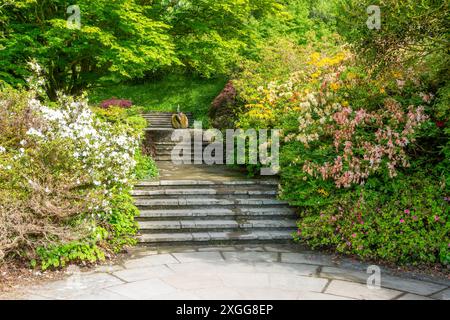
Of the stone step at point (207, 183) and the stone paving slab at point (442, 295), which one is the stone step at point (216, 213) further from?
the stone paving slab at point (442, 295)

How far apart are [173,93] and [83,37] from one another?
1653cm

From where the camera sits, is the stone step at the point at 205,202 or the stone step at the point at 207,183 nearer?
the stone step at the point at 205,202

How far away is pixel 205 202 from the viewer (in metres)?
8.86

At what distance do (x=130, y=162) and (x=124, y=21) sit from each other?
5.30m

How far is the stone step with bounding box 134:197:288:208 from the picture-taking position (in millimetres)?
8625

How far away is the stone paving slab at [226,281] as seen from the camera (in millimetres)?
5496

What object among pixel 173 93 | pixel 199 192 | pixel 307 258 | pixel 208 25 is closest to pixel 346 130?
pixel 307 258

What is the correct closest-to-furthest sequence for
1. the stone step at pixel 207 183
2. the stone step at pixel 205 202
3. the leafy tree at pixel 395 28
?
the leafy tree at pixel 395 28
the stone step at pixel 205 202
the stone step at pixel 207 183

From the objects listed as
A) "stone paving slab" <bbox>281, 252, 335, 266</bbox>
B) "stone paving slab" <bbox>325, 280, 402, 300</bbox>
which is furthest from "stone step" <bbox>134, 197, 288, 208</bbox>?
"stone paving slab" <bbox>325, 280, 402, 300</bbox>

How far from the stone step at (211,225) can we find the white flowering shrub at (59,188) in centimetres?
37

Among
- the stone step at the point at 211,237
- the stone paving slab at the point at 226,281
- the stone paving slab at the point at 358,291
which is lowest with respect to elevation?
the stone paving slab at the point at 358,291

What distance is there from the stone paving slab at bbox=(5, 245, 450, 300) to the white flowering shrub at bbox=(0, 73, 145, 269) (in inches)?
21.7

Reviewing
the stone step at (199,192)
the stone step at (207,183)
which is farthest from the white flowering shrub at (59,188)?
the stone step at (207,183)

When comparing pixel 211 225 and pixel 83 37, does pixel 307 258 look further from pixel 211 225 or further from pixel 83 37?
pixel 83 37
